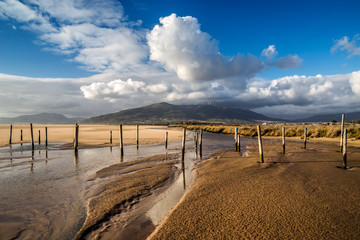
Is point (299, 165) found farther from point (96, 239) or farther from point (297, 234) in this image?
point (96, 239)

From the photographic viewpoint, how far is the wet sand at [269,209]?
182 inches

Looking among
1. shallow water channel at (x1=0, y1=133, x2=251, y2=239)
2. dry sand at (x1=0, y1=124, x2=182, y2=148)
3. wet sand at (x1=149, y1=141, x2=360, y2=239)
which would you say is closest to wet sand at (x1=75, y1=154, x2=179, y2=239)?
shallow water channel at (x1=0, y1=133, x2=251, y2=239)

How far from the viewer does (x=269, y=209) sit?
5781 millimetres

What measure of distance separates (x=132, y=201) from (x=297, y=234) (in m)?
5.79

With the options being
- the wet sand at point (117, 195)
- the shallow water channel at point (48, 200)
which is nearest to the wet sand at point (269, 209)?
the shallow water channel at point (48, 200)

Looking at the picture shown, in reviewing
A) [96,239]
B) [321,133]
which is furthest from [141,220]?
[321,133]

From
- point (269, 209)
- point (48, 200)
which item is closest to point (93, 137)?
point (48, 200)

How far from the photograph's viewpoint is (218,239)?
4340 millimetres

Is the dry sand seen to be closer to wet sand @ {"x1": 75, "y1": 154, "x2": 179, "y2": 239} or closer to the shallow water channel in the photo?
the shallow water channel

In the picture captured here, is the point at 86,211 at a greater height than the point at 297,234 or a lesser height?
lesser

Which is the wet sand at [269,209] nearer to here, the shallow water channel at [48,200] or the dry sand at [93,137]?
the shallow water channel at [48,200]

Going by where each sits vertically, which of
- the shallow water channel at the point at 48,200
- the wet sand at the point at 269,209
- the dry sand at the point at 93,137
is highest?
the wet sand at the point at 269,209

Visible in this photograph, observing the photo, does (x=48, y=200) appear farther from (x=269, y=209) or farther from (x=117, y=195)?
(x=269, y=209)

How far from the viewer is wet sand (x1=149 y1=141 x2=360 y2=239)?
15.1ft
